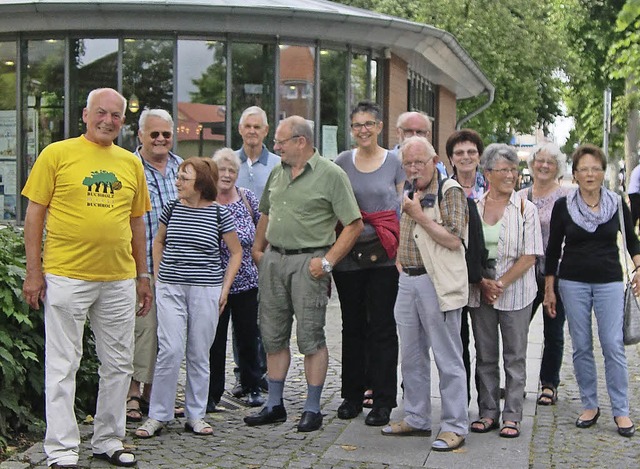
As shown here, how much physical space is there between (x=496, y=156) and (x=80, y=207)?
264cm

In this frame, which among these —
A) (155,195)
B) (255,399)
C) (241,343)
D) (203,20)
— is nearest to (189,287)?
(155,195)

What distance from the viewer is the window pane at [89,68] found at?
15516 mm

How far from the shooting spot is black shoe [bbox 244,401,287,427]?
22.2 ft

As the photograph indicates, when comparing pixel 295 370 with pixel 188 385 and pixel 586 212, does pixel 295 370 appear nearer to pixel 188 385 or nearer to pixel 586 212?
pixel 188 385

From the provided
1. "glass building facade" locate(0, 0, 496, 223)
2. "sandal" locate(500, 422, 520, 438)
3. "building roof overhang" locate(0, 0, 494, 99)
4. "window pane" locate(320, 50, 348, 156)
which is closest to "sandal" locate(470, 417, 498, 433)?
"sandal" locate(500, 422, 520, 438)

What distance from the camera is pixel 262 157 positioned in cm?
785

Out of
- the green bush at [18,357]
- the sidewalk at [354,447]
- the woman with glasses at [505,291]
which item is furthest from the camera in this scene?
the woman with glasses at [505,291]

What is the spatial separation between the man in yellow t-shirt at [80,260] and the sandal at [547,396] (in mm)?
3221

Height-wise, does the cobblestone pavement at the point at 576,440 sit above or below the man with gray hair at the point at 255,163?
below

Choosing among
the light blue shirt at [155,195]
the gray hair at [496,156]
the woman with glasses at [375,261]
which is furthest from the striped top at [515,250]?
the light blue shirt at [155,195]

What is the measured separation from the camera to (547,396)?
7586 millimetres

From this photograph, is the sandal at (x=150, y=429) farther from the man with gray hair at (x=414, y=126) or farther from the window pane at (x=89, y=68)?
the window pane at (x=89, y=68)

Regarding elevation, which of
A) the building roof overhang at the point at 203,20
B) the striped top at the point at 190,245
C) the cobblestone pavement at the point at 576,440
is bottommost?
the cobblestone pavement at the point at 576,440

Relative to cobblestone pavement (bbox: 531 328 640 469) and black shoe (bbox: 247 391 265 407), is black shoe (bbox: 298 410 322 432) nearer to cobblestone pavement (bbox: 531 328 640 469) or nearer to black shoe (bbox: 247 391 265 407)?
black shoe (bbox: 247 391 265 407)
